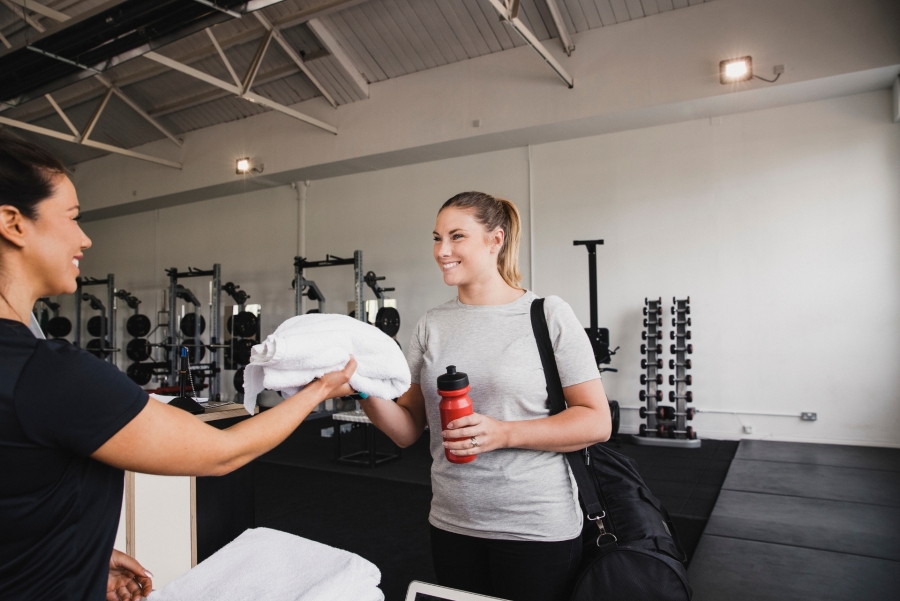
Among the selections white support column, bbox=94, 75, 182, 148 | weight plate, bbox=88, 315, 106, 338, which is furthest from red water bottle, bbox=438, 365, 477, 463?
weight plate, bbox=88, 315, 106, 338

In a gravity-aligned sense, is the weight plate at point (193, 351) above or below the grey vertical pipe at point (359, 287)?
below

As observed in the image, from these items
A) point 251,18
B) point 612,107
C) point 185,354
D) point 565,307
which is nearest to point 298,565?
point 565,307

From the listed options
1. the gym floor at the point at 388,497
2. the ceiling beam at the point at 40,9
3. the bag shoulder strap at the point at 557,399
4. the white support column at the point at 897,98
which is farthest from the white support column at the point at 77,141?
the white support column at the point at 897,98

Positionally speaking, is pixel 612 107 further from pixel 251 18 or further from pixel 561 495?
pixel 561 495

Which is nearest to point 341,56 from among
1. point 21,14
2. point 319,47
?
point 319,47

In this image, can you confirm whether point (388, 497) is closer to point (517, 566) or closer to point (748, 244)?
point (517, 566)

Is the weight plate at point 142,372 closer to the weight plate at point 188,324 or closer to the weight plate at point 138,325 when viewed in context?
the weight plate at point 138,325

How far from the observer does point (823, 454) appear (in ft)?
15.6

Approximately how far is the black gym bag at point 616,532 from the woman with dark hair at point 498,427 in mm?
25

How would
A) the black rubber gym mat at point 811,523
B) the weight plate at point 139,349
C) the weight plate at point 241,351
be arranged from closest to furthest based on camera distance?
the black rubber gym mat at point 811,523 → the weight plate at point 241,351 → the weight plate at point 139,349

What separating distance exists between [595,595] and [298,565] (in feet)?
2.04

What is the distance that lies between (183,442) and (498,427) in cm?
61

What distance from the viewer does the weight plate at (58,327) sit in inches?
381

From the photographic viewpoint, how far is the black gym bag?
1.19 meters
